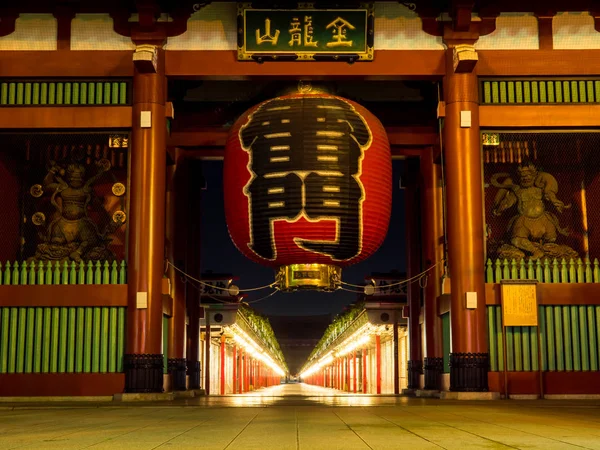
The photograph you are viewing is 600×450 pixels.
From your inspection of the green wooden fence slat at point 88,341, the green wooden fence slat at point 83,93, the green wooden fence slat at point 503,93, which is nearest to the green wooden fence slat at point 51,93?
the green wooden fence slat at point 83,93

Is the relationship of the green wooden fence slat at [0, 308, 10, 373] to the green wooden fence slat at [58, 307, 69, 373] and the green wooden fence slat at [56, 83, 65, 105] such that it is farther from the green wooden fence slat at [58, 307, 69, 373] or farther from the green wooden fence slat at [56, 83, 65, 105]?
the green wooden fence slat at [56, 83, 65, 105]

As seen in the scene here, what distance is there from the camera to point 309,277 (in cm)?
1354

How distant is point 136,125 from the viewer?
673 inches

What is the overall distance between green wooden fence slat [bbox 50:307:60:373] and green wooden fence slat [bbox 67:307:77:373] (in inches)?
9.6

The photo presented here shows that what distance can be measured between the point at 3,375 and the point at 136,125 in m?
5.81

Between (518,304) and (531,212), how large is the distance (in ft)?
8.61

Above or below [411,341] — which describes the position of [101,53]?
above

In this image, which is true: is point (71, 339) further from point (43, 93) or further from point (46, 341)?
point (43, 93)

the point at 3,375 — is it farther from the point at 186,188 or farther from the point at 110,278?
the point at 186,188

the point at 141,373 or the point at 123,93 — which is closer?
the point at 141,373

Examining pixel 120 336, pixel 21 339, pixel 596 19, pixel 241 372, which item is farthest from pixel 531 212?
pixel 241 372

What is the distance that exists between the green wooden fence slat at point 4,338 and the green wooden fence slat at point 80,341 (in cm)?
144

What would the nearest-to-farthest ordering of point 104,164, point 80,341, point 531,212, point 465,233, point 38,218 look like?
point 465,233
point 80,341
point 531,212
point 38,218
point 104,164

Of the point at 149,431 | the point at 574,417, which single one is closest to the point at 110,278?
the point at 149,431
